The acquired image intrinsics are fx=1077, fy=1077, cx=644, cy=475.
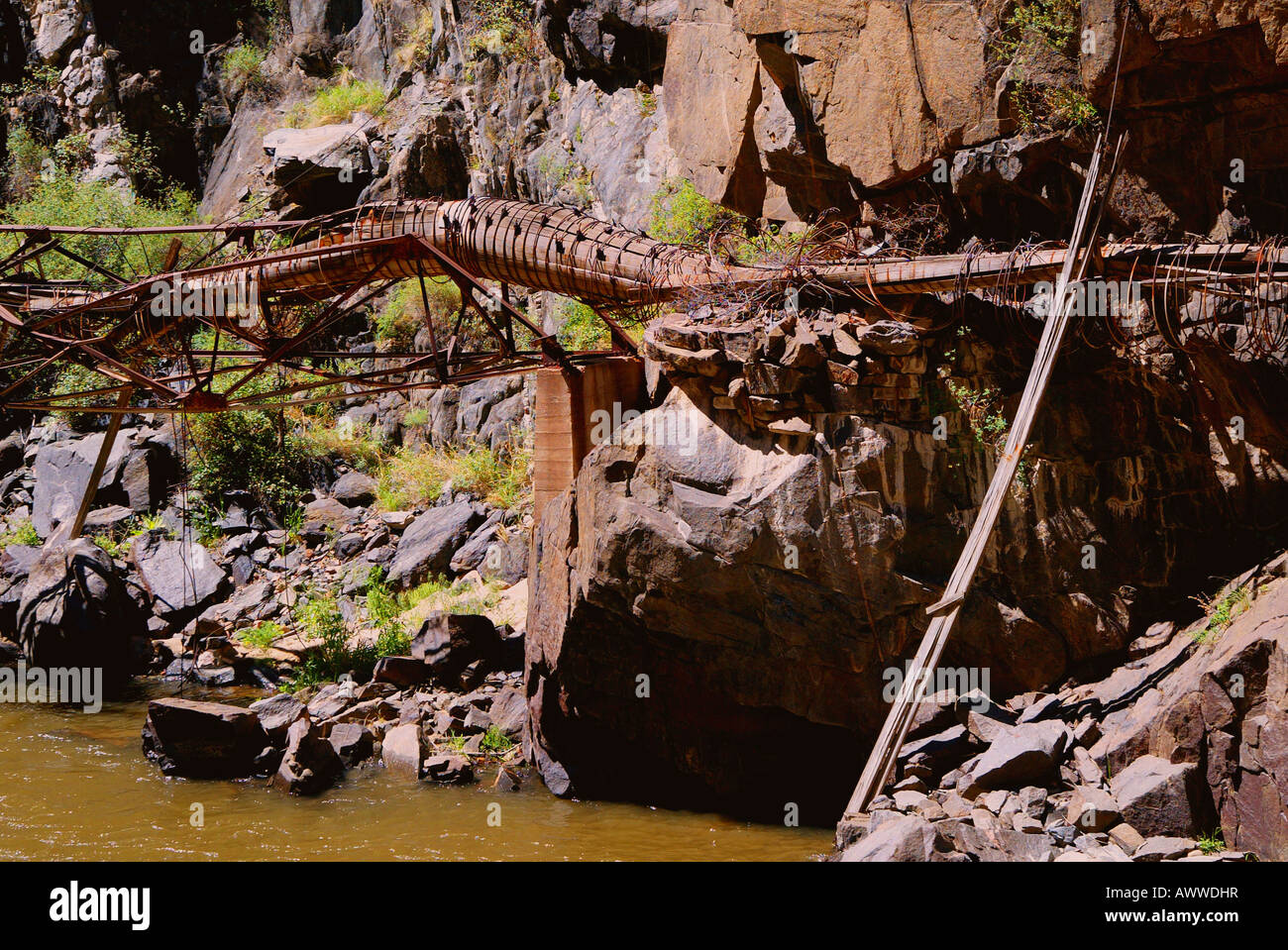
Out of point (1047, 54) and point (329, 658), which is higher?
point (1047, 54)

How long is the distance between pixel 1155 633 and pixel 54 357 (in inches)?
356

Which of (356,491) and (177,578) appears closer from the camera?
(177,578)

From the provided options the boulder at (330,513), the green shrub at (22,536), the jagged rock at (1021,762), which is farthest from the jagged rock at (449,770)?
the green shrub at (22,536)

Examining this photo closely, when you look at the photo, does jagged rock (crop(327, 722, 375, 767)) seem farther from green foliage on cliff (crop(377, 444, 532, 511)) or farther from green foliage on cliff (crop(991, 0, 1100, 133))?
green foliage on cliff (crop(991, 0, 1100, 133))

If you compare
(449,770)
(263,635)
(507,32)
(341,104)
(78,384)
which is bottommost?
(449,770)

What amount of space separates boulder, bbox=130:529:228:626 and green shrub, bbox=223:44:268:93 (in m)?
12.8

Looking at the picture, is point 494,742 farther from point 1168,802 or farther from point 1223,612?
point 1223,612

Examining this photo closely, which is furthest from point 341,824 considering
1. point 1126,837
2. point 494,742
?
point 1126,837

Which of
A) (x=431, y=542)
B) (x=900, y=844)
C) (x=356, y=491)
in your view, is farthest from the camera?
(x=356, y=491)

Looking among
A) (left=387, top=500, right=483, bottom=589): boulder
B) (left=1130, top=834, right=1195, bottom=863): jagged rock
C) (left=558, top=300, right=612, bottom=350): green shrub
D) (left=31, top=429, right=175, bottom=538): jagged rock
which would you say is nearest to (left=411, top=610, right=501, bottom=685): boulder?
(left=387, top=500, right=483, bottom=589): boulder

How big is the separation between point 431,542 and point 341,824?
240 inches

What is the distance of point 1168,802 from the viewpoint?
567 centimetres

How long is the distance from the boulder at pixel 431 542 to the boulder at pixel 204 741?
4.48 metres

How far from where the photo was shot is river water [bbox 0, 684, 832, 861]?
7270 millimetres
